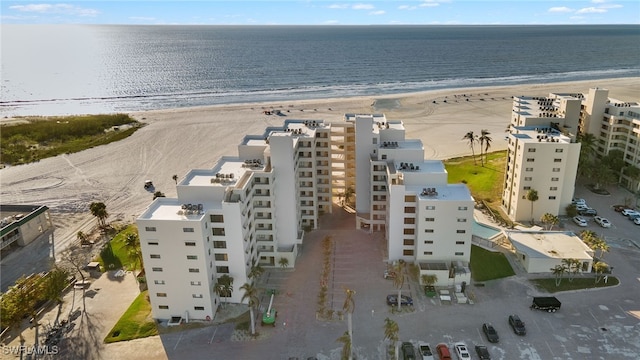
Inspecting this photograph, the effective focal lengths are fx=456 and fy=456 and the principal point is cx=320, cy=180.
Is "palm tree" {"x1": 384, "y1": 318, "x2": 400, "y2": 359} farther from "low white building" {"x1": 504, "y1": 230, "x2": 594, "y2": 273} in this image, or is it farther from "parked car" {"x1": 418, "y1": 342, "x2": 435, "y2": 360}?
"low white building" {"x1": 504, "y1": 230, "x2": 594, "y2": 273}

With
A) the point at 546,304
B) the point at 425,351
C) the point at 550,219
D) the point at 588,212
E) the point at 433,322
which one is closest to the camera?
the point at 425,351

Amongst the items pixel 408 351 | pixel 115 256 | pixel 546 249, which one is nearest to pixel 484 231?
pixel 546 249

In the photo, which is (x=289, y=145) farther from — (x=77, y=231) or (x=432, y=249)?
(x=77, y=231)

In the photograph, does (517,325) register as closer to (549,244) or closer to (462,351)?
(462,351)

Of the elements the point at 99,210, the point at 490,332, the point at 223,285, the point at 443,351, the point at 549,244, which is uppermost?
the point at 99,210

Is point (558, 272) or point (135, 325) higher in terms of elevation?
point (558, 272)

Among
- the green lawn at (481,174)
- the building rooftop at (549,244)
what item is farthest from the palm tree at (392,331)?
the green lawn at (481,174)

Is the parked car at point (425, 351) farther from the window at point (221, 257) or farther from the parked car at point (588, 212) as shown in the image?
the parked car at point (588, 212)

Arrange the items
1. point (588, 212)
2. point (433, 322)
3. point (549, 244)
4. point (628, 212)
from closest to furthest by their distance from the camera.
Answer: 1. point (433, 322)
2. point (549, 244)
3. point (628, 212)
4. point (588, 212)

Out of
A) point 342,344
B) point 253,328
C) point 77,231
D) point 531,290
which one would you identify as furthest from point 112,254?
point 531,290
